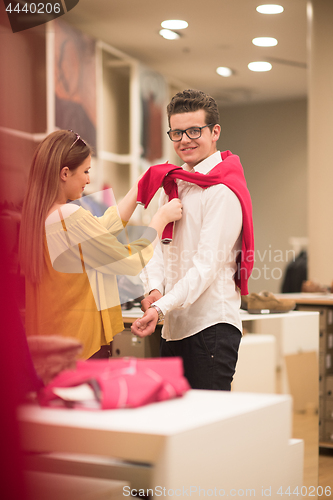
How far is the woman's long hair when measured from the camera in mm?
1280

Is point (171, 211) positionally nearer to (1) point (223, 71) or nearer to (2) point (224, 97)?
(1) point (223, 71)

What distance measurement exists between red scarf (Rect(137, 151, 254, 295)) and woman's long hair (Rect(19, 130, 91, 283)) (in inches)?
8.6

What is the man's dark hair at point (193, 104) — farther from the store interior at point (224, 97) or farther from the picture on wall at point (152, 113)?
the picture on wall at point (152, 113)

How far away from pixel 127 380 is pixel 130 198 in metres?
0.82

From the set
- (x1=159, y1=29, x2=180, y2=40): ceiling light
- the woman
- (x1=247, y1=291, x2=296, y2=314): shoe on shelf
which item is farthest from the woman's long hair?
(x1=159, y1=29, x2=180, y2=40): ceiling light

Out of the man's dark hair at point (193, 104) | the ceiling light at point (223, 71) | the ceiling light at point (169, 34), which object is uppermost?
the ceiling light at point (169, 34)

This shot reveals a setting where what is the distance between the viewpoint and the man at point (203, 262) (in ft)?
4.49

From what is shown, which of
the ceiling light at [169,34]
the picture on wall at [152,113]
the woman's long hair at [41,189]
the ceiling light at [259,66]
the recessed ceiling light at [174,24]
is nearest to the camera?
the woman's long hair at [41,189]

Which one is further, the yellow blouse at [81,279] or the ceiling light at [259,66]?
the ceiling light at [259,66]

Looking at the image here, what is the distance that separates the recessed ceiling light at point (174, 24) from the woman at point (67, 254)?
3.34 meters

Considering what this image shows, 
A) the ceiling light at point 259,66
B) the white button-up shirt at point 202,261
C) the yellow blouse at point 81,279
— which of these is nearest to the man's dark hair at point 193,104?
the white button-up shirt at point 202,261

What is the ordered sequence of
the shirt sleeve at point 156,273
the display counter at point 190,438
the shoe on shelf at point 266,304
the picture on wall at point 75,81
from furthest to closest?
1. the picture on wall at point 75,81
2. the shoe on shelf at point 266,304
3. the shirt sleeve at point 156,273
4. the display counter at point 190,438

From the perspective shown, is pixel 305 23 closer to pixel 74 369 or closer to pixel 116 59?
pixel 116 59

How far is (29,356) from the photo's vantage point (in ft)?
2.32
